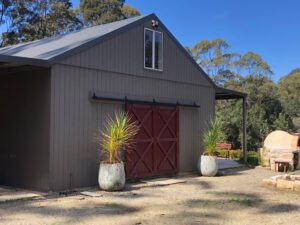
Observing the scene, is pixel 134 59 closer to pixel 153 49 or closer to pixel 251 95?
pixel 153 49

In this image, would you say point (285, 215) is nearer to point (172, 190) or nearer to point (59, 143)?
point (172, 190)

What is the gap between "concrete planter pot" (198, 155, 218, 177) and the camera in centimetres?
1284

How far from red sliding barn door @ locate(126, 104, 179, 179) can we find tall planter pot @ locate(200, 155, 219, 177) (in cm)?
80

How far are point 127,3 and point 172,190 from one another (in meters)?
24.9

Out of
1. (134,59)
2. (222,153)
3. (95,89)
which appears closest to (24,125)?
(95,89)

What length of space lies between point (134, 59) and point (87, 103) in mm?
2179

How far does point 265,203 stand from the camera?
8328mm

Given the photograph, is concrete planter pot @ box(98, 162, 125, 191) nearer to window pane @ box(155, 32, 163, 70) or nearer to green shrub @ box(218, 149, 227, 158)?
window pane @ box(155, 32, 163, 70)

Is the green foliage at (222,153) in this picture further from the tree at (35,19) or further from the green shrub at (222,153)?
the tree at (35,19)

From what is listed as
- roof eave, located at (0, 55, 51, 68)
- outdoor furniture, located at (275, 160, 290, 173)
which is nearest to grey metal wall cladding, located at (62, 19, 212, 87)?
roof eave, located at (0, 55, 51, 68)

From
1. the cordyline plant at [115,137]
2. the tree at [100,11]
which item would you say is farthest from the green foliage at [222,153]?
the tree at [100,11]

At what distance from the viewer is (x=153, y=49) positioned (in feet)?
40.2

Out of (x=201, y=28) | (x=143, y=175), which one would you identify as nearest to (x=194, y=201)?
(x=143, y=175)

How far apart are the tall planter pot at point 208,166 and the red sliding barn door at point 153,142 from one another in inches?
31.4
